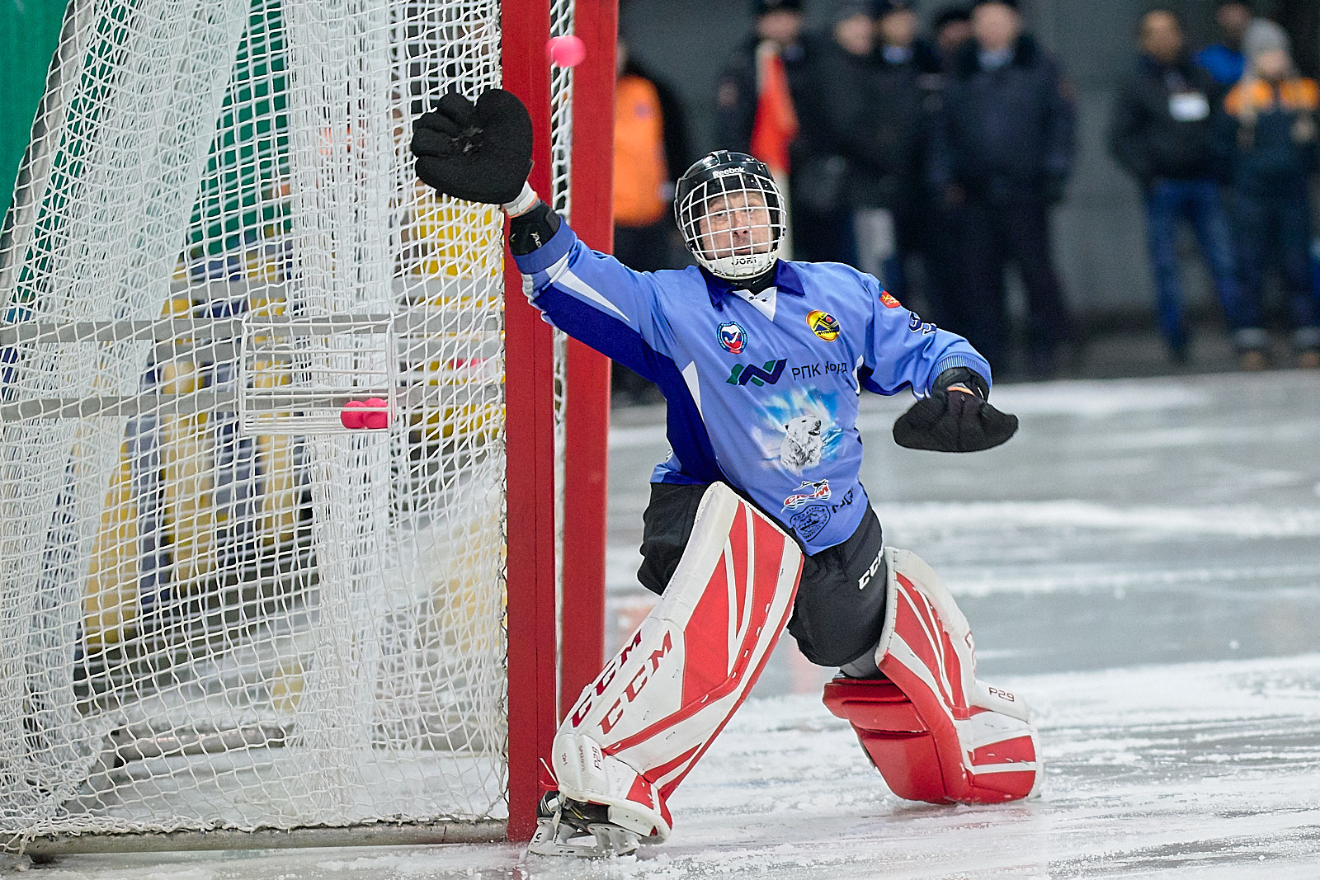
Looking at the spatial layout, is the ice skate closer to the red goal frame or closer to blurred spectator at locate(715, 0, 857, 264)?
the red goal frame

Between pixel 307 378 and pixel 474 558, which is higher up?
pixel 307 378

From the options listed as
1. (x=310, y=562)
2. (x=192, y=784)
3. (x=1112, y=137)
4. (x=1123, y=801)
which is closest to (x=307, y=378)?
(x=310, y=562)

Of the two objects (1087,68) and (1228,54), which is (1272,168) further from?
(1087,68)

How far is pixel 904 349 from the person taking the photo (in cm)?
247

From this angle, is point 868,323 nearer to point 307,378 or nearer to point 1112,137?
point 307,378

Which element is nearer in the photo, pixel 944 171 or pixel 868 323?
pixel 868 323

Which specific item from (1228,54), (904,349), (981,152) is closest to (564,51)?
(904,349)

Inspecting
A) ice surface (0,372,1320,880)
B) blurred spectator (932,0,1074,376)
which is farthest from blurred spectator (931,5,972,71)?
ice surface (0,372,1320,880)

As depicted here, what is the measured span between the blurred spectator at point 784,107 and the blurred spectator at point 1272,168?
2.70m

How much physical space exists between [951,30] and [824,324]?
745 cm

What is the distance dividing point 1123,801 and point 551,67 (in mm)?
1665

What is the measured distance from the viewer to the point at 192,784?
2.67 metres

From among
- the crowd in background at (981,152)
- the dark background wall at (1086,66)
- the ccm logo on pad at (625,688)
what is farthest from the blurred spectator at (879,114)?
the ccm logo on pad at (625,688)

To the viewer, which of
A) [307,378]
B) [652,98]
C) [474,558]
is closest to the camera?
[307,378]
